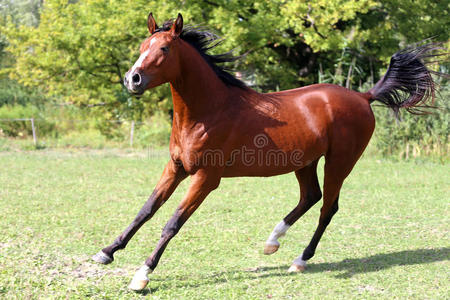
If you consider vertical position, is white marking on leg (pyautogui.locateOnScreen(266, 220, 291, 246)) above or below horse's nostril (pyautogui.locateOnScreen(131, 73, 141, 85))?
below

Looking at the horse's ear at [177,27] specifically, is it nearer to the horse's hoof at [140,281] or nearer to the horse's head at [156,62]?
the horse's head at [156,62]

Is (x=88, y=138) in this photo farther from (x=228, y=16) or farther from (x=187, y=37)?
(x=187, y=37)

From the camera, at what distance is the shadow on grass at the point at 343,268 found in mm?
4495

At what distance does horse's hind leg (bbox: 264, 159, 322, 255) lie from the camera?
16.7ft

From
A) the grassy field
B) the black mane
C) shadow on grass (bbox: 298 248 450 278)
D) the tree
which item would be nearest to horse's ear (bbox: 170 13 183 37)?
the black mane

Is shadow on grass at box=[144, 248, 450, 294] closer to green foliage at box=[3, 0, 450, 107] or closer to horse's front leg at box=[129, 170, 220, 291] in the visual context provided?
horse's front leg at box=[129, 170, 220, 291]

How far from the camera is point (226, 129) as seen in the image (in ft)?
14.4

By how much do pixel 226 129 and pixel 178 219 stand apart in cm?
88

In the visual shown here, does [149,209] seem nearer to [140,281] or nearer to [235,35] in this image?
[140,281]

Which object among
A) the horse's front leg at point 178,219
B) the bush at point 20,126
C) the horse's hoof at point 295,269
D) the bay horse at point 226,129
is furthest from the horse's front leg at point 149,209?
the bush at point 20,126

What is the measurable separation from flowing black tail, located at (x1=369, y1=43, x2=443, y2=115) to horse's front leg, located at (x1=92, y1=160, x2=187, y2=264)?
93.7 inches

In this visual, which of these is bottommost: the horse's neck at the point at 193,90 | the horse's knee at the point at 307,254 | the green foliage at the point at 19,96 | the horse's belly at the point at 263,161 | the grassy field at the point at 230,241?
the green foliage at the point at 19,96

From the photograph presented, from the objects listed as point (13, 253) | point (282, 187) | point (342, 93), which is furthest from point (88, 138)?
point (342, 93)

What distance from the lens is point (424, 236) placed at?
618cm
